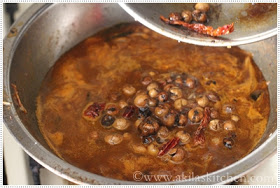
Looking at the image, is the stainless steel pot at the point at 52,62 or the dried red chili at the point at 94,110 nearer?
the stainless steel pot at the point at 52,62

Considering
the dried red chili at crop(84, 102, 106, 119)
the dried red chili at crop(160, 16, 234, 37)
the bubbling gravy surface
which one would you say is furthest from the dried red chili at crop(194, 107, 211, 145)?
the dried red chili at crop(84, 102, 106, 119)

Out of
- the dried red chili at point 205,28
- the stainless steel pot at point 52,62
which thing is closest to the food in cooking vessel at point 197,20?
the dried red chili at point 205,28

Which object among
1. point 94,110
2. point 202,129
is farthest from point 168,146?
point 94,110

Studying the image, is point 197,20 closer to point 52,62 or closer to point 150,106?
point 150,106

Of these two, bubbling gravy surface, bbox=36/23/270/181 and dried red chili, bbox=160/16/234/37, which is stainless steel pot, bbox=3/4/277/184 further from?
dried red chili, bbox=160/16/234/37

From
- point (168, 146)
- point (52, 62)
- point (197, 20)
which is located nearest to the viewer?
point (168, 146)

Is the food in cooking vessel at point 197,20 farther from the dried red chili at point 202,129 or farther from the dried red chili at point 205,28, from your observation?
the dried red chili at point 202,129

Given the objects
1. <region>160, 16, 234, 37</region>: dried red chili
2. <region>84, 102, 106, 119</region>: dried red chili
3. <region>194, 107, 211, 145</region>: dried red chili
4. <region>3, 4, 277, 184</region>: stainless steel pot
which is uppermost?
<region>160, 16, 234, 37</region>: dried red chili

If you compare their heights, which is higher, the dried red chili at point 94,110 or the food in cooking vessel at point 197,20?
the food in cooking vessel at point 197,20

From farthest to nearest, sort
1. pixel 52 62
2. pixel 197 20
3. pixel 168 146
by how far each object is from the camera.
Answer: pixel 52 62, pixel 197 20, pixel 168 146
